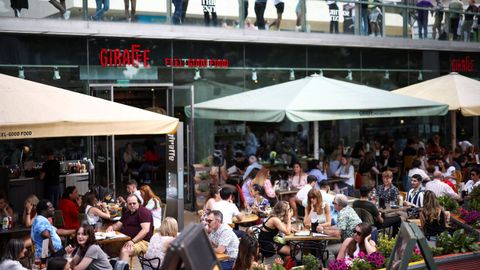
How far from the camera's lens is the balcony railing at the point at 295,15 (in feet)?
54.3

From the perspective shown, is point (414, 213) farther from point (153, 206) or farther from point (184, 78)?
point (184, 78)

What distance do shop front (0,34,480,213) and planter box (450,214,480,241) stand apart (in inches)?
221

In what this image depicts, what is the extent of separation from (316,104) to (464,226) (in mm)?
4697

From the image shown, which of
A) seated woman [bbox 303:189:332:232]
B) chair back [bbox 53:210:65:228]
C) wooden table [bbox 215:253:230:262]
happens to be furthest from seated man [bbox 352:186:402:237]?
chair back [bbox 53:210:65:228]

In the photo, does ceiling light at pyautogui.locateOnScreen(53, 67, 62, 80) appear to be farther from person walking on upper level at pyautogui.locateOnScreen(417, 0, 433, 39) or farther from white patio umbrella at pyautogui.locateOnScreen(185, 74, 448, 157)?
person walking on upper level at pyautogui.locateOnScreen(417, 0, 433, 39)

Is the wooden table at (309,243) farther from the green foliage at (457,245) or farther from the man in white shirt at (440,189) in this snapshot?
the man in white shirt at (440,189)

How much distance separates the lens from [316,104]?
14.0 meters

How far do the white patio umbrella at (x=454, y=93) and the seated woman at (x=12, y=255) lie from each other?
34.6 feet

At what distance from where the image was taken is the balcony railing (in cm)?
1655

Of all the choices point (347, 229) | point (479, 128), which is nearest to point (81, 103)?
point (347, 229)

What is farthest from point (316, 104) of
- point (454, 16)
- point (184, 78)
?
point (454, 16)

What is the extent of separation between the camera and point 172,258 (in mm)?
3957

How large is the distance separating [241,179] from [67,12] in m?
5.43

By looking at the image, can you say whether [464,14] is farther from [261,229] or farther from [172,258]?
[172,258]
